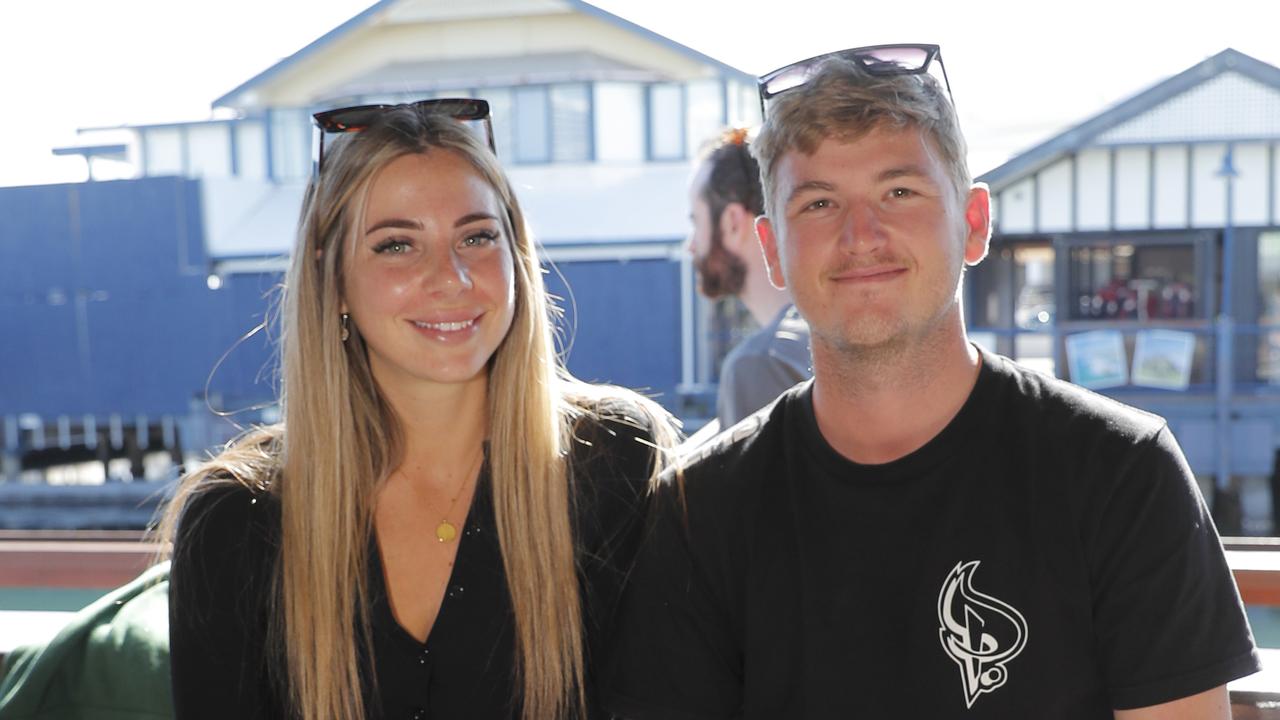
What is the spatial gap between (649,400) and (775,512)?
436mm

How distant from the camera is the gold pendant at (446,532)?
184 centimetres

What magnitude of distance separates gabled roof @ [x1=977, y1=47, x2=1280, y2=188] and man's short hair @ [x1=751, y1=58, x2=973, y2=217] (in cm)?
1179

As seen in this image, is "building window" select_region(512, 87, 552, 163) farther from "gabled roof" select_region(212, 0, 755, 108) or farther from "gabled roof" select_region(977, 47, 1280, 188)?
"gabled roof" select_region(977, 47, 1280, 188)

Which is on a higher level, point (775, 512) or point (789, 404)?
point (789, 404)

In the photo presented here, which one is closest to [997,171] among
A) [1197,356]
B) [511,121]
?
[1197,356]

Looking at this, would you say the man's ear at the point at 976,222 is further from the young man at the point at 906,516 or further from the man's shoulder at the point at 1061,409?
the man's shoulder at the point at 1061,409

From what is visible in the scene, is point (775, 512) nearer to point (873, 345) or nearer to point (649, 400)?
point (873, 345)

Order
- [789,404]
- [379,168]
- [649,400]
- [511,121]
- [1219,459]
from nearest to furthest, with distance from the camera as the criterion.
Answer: [789,404] < [379,168] < [649,400] < [1219,459] < [511,121]

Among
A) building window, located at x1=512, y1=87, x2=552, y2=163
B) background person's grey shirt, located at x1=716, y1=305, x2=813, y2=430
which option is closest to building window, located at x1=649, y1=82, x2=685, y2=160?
building window, located at x1=512, y1=87, x2=552, y2=163

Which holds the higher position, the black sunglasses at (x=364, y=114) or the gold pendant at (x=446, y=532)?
the black sunglasses at (x=364, y=114)

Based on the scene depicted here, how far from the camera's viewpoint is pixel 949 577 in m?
1.43

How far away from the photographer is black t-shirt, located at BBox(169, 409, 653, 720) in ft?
5.68

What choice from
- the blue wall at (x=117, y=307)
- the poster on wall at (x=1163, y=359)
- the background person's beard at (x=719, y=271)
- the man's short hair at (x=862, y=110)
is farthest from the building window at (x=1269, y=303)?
the man's short hair at (x=862, y=110)

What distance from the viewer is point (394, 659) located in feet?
5.74
